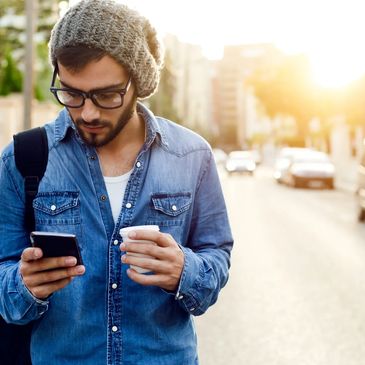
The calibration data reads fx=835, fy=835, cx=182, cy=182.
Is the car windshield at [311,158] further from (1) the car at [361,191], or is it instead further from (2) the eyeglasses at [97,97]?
(2) the eyeglasses at [97,97]

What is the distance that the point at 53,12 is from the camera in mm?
39906

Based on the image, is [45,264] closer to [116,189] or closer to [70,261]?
[70,261]

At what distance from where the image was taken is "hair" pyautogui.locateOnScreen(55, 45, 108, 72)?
2.10m

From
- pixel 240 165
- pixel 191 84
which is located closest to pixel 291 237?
pixel 240 165

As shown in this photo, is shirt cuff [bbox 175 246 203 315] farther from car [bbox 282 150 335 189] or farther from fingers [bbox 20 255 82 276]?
car [bbox 282 150 335 189]

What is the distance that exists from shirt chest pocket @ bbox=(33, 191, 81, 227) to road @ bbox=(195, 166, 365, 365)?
3.83 m

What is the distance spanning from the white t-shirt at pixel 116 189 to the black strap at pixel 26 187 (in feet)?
0.59

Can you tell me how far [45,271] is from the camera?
1973mm

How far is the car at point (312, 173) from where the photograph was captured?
31797 mm

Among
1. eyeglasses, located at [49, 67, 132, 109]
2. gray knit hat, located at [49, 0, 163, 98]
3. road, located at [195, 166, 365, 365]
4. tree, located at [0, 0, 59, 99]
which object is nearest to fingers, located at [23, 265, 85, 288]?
eyeglasses, located at [49, 67, 132, 109]

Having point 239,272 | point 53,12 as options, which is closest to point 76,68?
point 239,272

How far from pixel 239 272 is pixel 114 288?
7908 millimetres

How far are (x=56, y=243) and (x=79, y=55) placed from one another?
49cm

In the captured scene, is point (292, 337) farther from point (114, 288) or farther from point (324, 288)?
point (114, 288)
